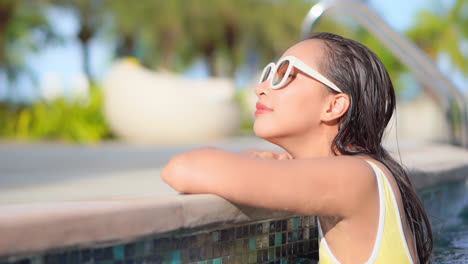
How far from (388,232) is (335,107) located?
15.4 inches

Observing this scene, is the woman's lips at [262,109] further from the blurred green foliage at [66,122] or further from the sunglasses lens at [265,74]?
the blurred green foliage at [66,122]

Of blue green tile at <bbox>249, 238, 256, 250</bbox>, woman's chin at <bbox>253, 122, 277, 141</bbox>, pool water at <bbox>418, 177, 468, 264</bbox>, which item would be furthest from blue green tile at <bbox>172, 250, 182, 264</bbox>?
pool water at <bbox>418, 177, 468, 264</bbox>

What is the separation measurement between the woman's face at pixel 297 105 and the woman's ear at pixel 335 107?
1 centimetres

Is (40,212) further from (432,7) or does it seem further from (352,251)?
(432,7)

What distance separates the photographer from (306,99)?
5.47ft

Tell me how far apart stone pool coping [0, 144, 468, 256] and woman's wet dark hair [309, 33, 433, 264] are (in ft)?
1.08

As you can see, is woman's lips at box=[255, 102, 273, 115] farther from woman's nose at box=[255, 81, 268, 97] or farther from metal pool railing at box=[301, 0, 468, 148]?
metal pool railing at box=[301, 0, 468, 148]

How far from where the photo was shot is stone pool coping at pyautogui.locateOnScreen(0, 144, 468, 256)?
1.10m

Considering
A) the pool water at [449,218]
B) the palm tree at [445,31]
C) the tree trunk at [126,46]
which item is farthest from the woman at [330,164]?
the palm tree at [445,31]

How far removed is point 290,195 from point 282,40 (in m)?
26.4

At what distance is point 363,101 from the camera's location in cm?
167

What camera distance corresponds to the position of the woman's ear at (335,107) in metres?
1.66

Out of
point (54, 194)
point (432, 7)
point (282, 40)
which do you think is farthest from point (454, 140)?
point (432, 7)

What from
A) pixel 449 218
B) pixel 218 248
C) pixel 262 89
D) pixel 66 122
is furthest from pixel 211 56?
pixel 218 248
